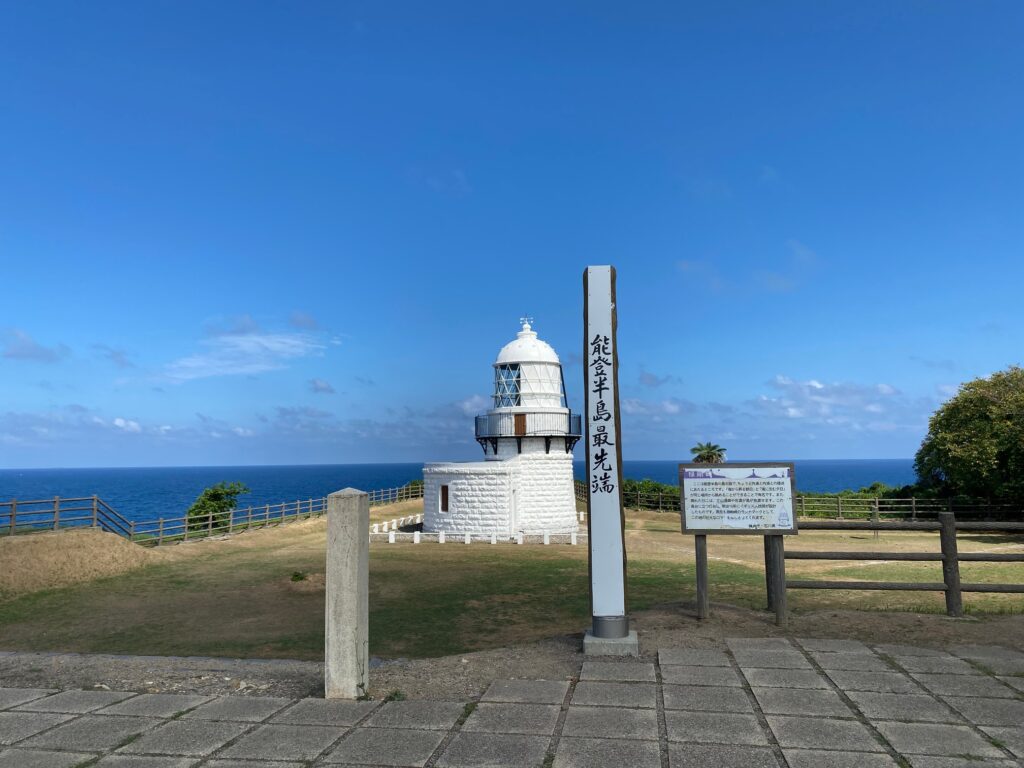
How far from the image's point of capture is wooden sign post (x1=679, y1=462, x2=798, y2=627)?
292 inches

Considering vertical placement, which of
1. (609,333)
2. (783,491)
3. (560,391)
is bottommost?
(783,491)

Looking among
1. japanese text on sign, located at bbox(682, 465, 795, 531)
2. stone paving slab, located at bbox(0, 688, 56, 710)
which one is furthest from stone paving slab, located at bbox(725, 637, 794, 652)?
stone paving slab, located at bbox(0, 688, 56, 710)

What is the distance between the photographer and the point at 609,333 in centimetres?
656

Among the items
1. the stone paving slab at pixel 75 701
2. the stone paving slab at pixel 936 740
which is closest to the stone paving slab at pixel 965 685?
the stone paving slab at pixel 936 740

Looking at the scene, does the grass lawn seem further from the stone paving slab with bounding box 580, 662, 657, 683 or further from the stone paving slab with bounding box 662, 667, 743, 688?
the stone paving slab with bounding box 580, 662, 657, 683

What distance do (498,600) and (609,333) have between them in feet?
24.3

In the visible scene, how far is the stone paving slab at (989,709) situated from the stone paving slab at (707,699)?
1.38 m

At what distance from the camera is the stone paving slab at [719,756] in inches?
140

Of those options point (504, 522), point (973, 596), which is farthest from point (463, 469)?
point (973, 596)

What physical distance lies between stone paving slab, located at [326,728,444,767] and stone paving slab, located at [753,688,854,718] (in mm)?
2257

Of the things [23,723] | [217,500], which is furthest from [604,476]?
[217,500]

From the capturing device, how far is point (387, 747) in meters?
3.85

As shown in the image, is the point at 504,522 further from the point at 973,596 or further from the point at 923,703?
the point at 923,703

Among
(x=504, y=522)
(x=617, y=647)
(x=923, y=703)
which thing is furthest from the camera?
(x=504, y=522)
